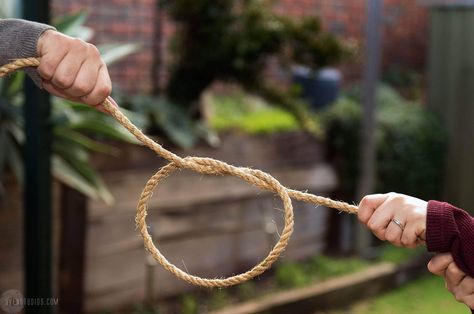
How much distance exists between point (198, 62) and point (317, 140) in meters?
1.09

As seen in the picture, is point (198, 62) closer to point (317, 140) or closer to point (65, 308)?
point (317, 140)

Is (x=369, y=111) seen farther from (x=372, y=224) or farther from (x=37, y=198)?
(x=372, y=224)

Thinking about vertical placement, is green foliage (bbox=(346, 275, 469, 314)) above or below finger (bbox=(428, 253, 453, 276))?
below

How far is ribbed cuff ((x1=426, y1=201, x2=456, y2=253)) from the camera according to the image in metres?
1.19

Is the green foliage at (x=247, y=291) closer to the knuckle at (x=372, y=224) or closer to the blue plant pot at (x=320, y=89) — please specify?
the blue plant pot at (x=320, y=89)

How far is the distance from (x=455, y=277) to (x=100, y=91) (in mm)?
642

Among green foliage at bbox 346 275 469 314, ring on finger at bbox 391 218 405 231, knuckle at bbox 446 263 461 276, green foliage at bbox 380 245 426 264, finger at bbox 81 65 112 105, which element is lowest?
green foliage at bbox 346 275 469 314

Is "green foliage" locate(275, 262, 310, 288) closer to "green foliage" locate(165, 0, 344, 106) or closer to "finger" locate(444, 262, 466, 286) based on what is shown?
"green foliage" locate(165, 0, 344, 106)

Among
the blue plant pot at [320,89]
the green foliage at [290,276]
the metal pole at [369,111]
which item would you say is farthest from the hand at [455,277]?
the blue plant pot at [320,89]

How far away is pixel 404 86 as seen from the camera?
22.8ft

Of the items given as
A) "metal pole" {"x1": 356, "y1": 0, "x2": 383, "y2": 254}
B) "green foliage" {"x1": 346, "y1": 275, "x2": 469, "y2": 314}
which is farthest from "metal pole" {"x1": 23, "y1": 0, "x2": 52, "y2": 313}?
"metal pole" {"x1": 356, "y1": 0, "x2": 383, "y2": 254}

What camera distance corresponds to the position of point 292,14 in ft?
19.1

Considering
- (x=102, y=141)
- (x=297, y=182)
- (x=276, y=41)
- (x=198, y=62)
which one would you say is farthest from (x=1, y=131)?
(x=297, y=182)

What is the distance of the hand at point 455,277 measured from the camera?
1.23 metres
